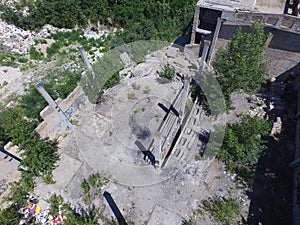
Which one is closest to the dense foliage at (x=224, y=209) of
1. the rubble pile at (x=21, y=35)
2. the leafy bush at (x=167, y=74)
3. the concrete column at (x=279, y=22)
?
the leafy bush at (x=167, y=74)

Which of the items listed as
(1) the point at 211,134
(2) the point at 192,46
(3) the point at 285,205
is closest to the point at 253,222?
(3) the point at 285,205

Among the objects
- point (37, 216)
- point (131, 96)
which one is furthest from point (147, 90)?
point (37, 216)

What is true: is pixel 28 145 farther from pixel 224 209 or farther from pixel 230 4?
pixel 230 4

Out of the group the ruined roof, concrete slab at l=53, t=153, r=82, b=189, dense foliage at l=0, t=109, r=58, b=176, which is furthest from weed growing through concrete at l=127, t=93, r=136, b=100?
the ruined roof

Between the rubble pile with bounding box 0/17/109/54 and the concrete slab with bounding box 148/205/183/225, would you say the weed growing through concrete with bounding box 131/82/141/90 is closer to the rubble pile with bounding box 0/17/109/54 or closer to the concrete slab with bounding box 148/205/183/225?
the rubble pile with bounding box 0/17/109/54

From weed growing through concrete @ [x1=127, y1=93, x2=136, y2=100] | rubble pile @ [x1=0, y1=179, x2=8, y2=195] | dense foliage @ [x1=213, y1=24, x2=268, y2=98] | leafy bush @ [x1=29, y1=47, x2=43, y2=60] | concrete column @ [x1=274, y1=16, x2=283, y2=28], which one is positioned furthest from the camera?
leafy bush @ [x1=29, y1=47, x2=43, y2=60]
